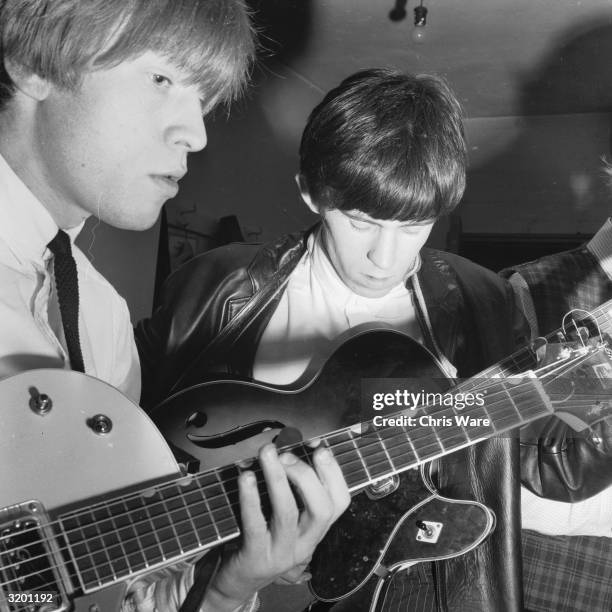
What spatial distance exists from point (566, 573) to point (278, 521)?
553mm

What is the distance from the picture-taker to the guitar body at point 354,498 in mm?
509

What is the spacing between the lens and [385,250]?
1.80 feet

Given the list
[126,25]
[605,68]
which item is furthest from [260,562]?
[605,68]

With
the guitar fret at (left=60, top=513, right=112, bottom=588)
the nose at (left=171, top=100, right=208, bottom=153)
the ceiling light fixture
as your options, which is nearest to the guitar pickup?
the guitar fret at (left=60, top=513, right=112, bottom=588)

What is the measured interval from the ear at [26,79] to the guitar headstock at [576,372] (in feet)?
1.44

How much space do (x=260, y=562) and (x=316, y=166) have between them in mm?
339

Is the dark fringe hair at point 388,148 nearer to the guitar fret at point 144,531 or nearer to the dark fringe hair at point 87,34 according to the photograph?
the dark fringe hair at point 87,34

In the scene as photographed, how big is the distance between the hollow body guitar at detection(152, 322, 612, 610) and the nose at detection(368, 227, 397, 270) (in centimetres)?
10

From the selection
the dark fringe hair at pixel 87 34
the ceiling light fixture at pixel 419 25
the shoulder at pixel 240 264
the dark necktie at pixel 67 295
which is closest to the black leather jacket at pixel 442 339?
the shoulder at pixel 240 264

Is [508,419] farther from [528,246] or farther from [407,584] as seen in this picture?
[528,246]

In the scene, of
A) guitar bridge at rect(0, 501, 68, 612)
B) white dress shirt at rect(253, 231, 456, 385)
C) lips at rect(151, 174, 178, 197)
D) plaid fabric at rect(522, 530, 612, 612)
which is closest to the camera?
guitar bridge at rect(0, 501, 68, 612)

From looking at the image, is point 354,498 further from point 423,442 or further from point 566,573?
point 566,573

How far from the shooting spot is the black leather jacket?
0.55 m

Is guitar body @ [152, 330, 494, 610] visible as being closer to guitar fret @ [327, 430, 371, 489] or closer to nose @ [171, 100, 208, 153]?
guitar fret @ [327, 430, 371, 489]
